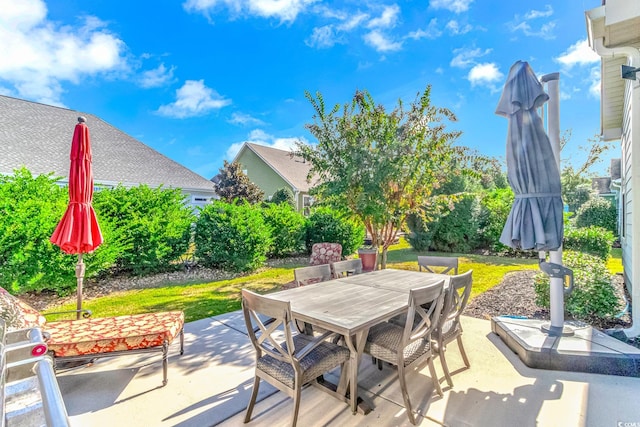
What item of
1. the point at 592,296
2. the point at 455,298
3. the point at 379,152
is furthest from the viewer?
the point at 379,152

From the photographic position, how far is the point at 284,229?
10344mm

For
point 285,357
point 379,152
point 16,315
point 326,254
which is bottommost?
point 285,357

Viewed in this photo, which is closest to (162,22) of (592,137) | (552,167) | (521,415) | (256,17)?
(256,17)

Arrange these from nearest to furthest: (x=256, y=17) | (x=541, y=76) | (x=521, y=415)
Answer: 1. (x=521, y=415)
2. (x=541, y=76)
3. (x=256, y=17)

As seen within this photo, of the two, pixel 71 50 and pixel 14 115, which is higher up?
pixel 71 50

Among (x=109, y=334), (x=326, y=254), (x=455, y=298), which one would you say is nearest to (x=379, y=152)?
(x=326, y=254)

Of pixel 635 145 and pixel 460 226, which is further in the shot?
pixel 460 226

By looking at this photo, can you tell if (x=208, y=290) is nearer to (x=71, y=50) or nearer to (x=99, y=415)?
(x=99, y=415)

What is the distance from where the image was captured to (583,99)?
42.3ft

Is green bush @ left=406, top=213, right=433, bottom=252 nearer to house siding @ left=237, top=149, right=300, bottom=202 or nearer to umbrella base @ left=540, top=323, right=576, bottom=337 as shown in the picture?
umbrella base @ left=540, top=323, right=576, bottom=337

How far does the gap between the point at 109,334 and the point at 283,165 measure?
19558mm

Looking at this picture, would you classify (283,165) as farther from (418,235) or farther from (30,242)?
(30,242)

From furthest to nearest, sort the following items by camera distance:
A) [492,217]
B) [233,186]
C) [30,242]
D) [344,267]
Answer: [233,186] < [492,217] < [30,242] < [344,267]

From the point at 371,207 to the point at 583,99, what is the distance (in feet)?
41.1
